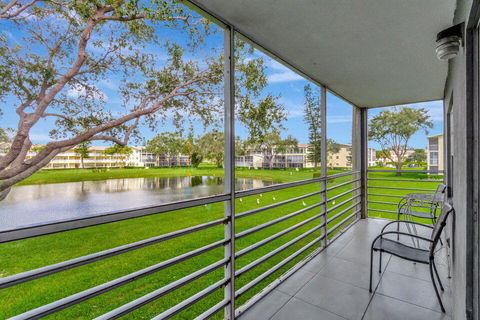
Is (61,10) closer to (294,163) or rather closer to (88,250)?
(88,250)

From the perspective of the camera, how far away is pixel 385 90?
3629mm

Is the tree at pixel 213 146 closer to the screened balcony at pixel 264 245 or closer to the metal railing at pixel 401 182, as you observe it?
the screened balcony at pixel 264 245

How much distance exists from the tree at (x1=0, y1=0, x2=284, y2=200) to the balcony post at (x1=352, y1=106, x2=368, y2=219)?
408cm

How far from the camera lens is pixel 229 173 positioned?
1.88 meters

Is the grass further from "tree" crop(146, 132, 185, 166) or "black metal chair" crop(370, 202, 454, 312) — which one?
"black metal chair" crop(370, 202, 454, 312)

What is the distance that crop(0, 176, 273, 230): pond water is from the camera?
1.00 metres

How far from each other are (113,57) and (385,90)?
3746 mm

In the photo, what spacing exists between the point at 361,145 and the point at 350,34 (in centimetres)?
353

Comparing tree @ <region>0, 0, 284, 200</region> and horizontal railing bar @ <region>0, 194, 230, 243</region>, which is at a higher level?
tree @ <region>0, 0, 284, 200</region>

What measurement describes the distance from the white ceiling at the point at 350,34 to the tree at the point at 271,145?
87 centimetres

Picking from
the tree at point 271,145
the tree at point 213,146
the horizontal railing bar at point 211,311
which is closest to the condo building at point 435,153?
the tree at point 271,145

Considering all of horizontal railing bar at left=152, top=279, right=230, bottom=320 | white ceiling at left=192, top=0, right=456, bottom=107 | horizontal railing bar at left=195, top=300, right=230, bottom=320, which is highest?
white ceiling at left=192, top=0, right=456, bottom=107

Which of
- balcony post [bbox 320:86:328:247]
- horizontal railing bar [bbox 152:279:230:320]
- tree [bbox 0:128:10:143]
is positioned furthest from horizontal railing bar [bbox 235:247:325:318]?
tree [bbox 0:128:10:143]

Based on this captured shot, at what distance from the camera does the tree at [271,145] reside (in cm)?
279
